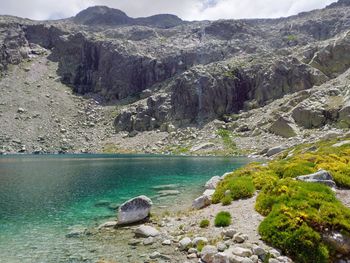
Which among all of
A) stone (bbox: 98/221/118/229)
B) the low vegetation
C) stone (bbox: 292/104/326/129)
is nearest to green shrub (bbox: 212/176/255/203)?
the low vegetation

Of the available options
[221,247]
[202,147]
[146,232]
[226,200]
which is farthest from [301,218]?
[202,147]

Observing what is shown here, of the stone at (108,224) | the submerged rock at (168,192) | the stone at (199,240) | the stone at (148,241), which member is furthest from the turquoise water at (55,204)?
the stone at (199,240)

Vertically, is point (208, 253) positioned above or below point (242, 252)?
below

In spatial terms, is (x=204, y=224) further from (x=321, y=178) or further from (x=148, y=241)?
(x=321, y=178)

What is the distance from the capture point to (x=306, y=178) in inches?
1051

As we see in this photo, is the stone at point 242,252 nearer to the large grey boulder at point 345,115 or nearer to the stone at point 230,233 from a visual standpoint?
the stone at point 230,233

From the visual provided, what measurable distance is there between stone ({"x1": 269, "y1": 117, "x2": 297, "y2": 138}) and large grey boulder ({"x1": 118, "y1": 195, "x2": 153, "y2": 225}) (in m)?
121

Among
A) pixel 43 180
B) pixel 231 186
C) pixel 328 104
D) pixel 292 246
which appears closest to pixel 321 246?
pixel 292 246

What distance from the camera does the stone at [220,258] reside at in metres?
16.2

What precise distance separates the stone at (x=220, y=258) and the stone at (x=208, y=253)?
35 centimetres

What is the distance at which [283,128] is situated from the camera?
143 m

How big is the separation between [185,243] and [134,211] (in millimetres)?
8533

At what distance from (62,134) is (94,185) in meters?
141

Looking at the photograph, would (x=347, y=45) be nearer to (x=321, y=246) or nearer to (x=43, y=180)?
(x=43, y=180)
